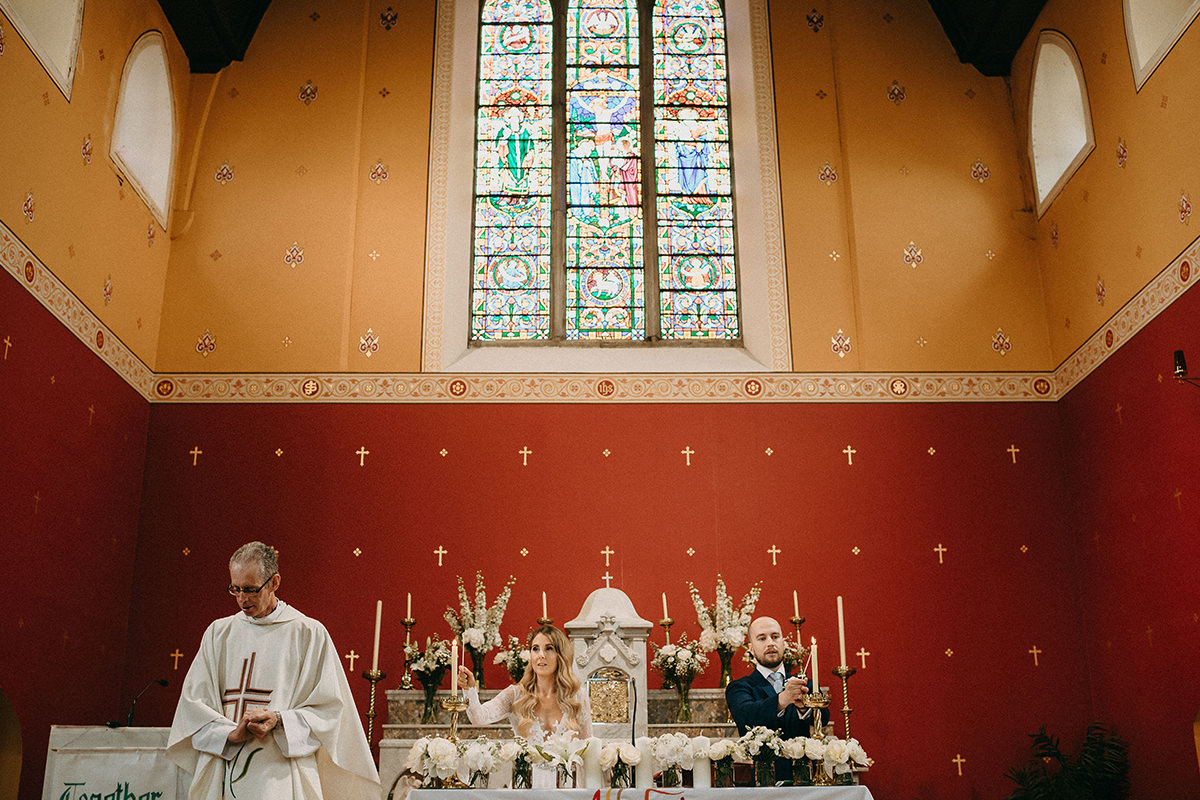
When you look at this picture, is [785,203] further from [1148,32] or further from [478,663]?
[478,663]

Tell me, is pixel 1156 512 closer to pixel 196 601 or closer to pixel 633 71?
pixel 633 71

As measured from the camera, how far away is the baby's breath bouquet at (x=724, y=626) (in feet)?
23.6

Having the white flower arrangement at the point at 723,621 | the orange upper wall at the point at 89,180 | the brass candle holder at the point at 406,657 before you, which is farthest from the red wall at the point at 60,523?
the white flower arrangement at the point at 723,621

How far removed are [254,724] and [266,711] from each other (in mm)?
65

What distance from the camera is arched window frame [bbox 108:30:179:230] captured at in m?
8.02

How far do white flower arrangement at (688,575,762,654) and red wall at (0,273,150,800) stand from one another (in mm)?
3867

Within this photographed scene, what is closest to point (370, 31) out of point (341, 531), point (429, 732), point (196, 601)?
point (341, 531)

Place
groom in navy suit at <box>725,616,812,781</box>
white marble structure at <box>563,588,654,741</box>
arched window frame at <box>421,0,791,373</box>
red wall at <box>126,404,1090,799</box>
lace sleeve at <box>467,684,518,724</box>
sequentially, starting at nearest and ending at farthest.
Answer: groom in navy suit at <box>725,616,812,781</box>
lace sleeve at <box>467,684,518,724</box>
white marble structure at <box>563,588,654,741</box>
red wall at <box>126,404,1090,799</box>
arched window frame at <box>421,0,791,373</box>

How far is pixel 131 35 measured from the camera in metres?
8.16

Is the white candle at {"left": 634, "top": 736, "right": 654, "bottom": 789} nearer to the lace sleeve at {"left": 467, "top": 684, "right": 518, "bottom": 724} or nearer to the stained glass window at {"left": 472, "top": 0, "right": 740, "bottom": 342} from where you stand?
the lace sleeve at {"left": 467, "top": 684, "right": 518, "bottom": 724}

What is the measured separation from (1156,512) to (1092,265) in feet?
6.14

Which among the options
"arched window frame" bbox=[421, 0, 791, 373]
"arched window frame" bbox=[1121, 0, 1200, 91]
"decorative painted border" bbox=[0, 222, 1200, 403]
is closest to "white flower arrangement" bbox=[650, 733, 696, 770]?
"decorative painted border" bbox=[0, 222, 1200, 403]

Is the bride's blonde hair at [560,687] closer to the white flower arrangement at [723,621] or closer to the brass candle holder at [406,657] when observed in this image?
the brass candle holder at [406,657]

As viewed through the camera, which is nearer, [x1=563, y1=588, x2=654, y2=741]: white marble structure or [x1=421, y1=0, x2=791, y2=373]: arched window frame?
[x1=563, y1=588, x2=654, y2=741]: white marble structure
